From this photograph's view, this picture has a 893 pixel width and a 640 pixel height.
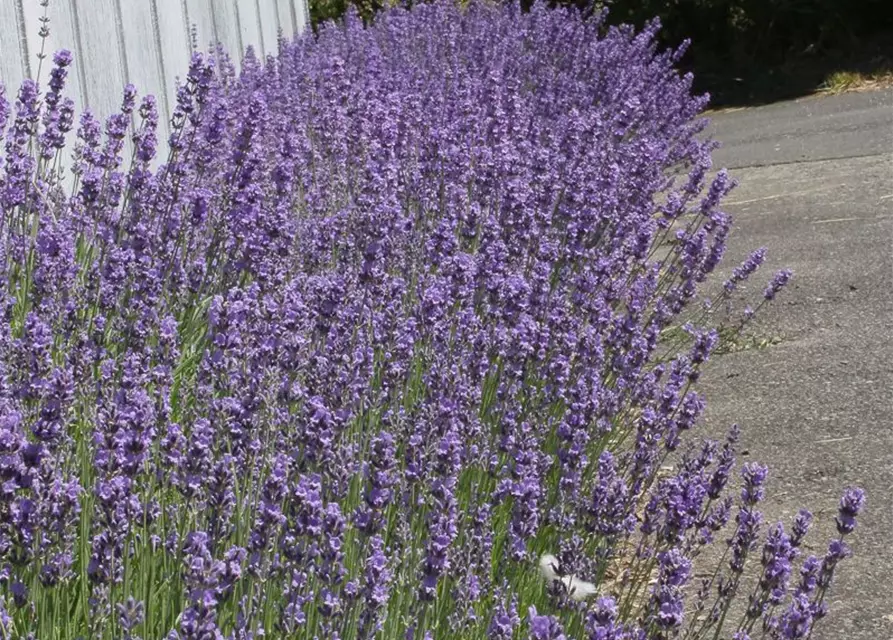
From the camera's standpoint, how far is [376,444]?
87.1 inches

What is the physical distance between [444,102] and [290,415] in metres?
3.25

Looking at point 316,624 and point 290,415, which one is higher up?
point 290,415

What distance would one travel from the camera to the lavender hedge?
6.98 ft

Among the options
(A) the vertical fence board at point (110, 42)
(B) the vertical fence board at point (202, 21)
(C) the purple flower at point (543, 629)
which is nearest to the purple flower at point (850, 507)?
(C) the purple flower at point (543, 629)

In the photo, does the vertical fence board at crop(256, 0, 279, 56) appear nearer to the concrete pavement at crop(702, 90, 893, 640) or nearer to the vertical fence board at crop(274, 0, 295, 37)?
the vertical fence board at crop(274, 0, 295, 37)

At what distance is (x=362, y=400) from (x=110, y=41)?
389cm

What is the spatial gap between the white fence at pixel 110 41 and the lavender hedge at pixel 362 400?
0.85 meters

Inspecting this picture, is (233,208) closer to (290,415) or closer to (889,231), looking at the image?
(290,415)

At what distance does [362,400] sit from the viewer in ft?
9.36

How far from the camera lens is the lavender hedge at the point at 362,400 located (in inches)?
83.7

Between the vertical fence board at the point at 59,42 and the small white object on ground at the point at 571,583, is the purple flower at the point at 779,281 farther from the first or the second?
the vertical fence board at the point at 59,42

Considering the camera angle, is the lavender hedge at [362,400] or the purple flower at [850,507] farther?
the purple flower at [850,507]

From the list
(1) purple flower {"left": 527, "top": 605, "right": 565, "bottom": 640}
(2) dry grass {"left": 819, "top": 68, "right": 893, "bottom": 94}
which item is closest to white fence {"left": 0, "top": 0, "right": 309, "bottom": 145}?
(1) purple flower {"left": 527, "top": 605, "right": 565, "bottom": 640}

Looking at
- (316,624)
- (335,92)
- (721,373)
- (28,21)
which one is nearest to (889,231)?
(721,373)
